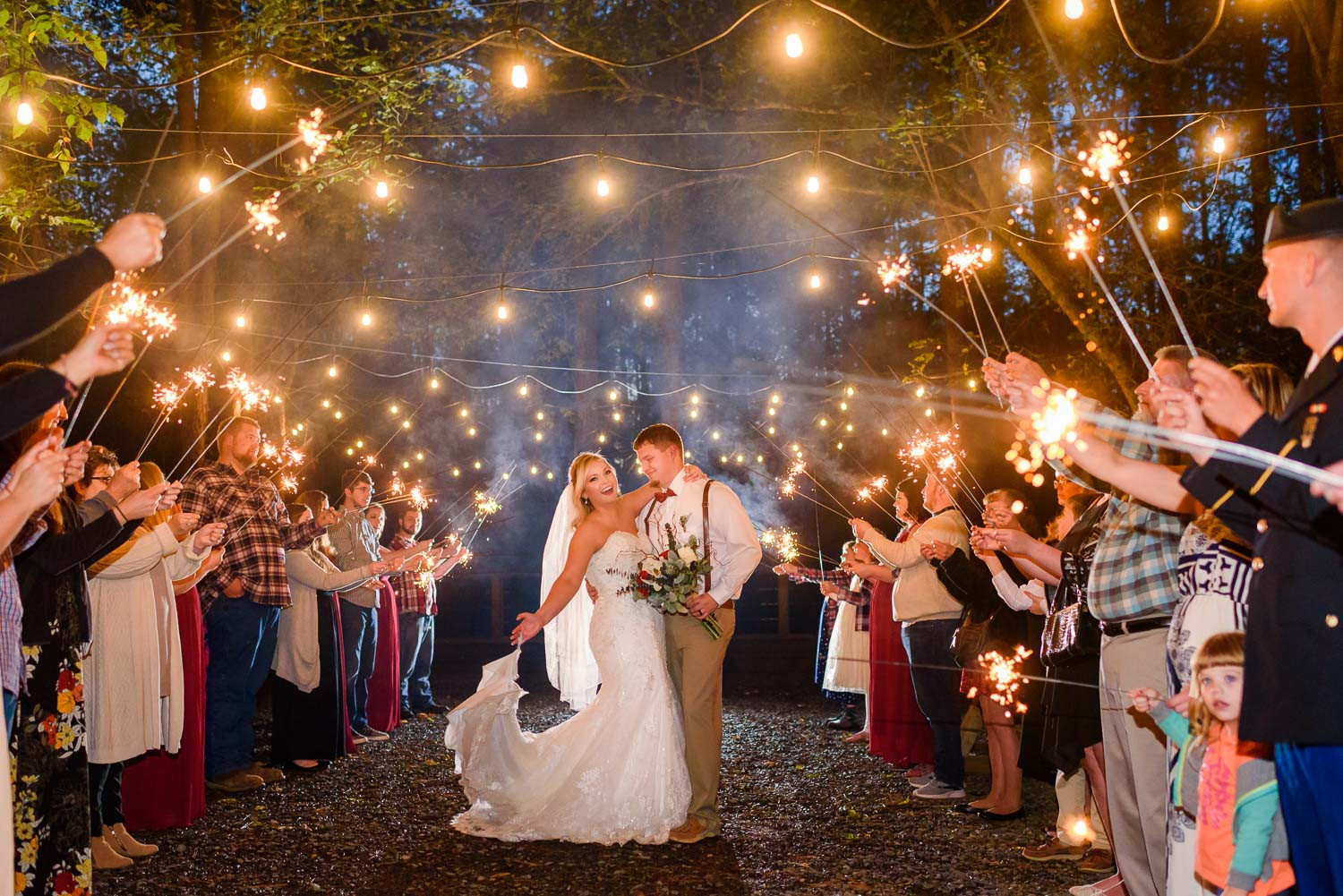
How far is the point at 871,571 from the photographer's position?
8.41 m

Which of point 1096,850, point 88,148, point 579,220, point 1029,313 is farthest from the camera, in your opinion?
point 579,220

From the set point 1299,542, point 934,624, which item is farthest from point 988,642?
point 1299,542

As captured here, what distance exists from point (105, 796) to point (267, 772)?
2102 millimetres

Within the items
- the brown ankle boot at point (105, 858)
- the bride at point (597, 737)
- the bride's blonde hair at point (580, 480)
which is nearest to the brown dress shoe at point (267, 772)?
the bride at point (597, 737)

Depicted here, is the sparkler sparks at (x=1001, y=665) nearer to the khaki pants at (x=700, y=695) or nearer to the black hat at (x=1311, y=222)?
the khaki pants at (x=700, y=695)

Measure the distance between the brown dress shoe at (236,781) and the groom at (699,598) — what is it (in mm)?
3278

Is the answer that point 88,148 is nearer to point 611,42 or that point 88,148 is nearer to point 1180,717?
point 611,42

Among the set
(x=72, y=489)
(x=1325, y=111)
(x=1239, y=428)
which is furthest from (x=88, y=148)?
(x=1239, y=428)

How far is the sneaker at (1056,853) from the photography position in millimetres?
5602

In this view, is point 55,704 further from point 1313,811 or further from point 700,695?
point 1313,811

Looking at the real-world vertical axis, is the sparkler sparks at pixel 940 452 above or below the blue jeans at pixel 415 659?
above

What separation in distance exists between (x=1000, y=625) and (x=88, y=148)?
39.7 feet

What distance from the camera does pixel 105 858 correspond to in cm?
539

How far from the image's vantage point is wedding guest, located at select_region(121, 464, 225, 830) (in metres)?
6.18
